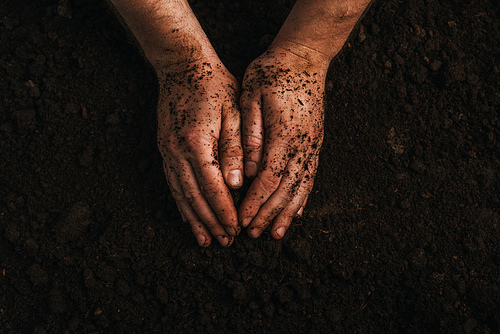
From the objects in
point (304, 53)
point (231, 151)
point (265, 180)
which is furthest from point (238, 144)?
point (304, 53)

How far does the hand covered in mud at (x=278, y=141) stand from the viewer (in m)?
1.21

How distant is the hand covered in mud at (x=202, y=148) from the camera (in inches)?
46.8

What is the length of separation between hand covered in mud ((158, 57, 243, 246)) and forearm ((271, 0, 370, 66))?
1.02 ft

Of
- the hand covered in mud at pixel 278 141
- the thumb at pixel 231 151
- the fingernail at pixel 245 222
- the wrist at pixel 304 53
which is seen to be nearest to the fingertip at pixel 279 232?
the hand covered in mud at pixel 278 141

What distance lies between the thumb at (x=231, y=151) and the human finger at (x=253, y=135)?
0.08 feet

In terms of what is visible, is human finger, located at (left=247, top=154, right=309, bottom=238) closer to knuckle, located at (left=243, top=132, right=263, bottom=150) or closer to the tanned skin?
the tanned skin

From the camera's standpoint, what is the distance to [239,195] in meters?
1.24

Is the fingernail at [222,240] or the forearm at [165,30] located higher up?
the forearm at [165,30]

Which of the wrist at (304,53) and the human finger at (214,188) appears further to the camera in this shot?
the wrist at (304,53)

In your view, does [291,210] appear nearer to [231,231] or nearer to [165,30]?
[231,231]

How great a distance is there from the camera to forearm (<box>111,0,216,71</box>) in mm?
1235

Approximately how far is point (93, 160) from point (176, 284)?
56 centimetres

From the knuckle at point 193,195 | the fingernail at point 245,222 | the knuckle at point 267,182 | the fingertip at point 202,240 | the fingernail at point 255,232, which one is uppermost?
the knuckle at point 267,182

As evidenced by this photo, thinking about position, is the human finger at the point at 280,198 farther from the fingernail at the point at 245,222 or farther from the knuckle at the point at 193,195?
the knuckle at the point at 193,195
